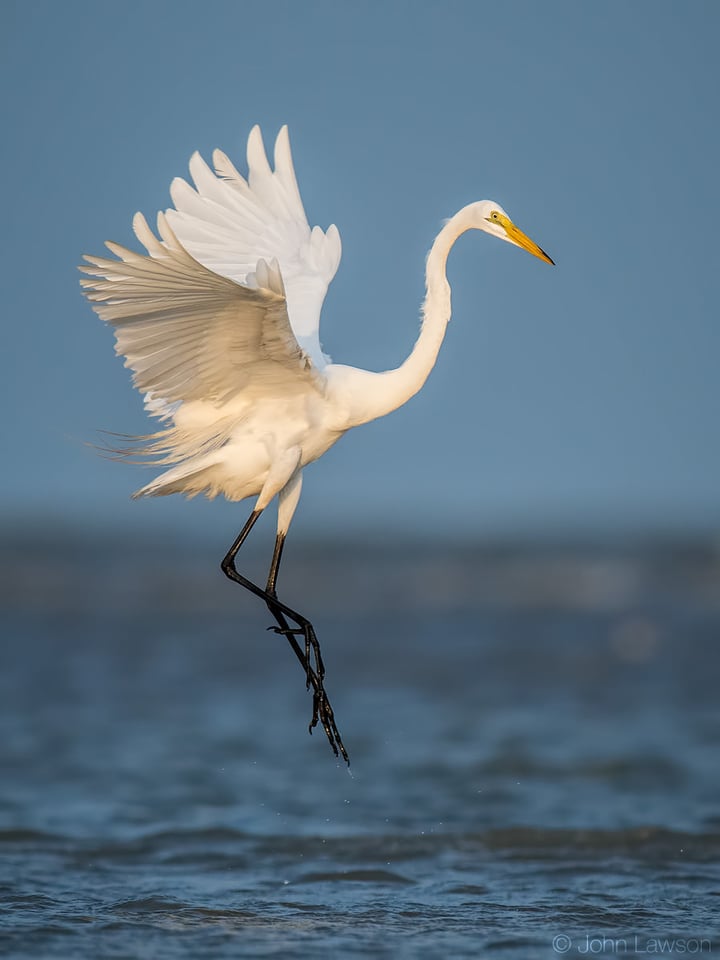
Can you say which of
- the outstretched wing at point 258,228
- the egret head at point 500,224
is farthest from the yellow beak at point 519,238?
the outstretched wing at point 258,228

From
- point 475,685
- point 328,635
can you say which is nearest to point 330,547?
point 328,635

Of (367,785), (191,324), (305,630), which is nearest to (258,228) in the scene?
(191,324)

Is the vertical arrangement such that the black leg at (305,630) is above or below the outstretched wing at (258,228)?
below

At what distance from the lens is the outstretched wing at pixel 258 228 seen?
804 cm

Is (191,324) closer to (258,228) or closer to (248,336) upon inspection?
(248,336)

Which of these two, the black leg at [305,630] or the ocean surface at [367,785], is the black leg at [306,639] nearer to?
the black leg at [305,630]

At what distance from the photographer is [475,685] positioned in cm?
1593

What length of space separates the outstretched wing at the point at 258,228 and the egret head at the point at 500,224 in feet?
3.62

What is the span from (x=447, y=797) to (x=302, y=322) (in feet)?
15.1

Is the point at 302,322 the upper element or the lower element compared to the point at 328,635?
lower

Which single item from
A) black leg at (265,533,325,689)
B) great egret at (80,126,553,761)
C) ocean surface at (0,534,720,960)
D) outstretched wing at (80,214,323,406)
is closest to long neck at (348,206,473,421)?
great egret at (80,126,553,761)

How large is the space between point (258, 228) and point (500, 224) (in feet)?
4.88

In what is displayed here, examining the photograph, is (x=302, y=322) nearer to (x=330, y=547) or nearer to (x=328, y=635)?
(x=328, y=635)

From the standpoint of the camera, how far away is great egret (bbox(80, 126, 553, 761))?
21.8ft
